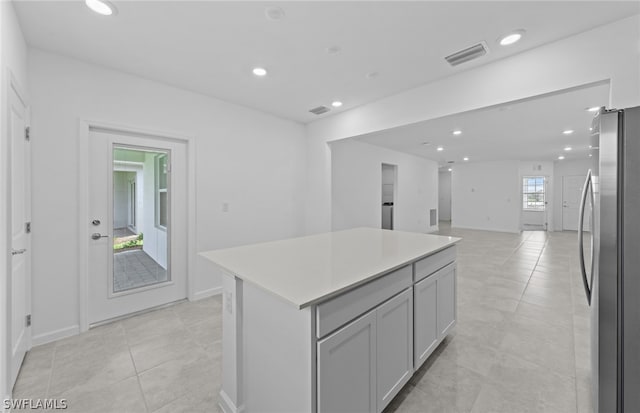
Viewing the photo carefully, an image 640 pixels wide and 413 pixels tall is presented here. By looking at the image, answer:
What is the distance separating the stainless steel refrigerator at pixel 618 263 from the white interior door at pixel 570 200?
10806 mm

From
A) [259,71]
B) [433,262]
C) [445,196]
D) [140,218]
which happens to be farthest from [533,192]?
[140,218]

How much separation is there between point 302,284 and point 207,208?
2.67m

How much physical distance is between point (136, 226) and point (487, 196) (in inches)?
416

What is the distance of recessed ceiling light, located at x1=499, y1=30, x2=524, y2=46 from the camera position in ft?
7.15

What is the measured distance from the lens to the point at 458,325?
2670mm

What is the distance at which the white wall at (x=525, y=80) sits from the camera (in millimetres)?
1984

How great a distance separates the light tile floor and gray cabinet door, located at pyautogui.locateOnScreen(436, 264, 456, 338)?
21 cm

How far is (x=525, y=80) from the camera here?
8.02 ft

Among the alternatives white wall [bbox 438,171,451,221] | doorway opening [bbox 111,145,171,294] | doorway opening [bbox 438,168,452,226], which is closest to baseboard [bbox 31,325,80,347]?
doorway opening [bbox 111,145,171,294]

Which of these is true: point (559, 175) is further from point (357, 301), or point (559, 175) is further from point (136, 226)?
point (136, 226)

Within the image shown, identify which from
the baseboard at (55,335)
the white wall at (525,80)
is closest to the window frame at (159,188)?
the baseboard at (55,335)

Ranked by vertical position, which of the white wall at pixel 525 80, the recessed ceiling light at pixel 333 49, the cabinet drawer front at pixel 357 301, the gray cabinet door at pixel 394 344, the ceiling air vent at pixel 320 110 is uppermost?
the ceiling air vent at pixel 320 110

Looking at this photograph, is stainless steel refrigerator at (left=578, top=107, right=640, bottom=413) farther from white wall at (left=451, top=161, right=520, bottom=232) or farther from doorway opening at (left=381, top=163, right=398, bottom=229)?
white wall at (left=451, top=161, right=520, bottom=232)

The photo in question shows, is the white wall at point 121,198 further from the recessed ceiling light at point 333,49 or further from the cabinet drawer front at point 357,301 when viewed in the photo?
the cabinet drawer front at point 357,301
